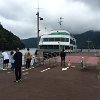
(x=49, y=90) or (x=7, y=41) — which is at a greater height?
(x=7, y=41)

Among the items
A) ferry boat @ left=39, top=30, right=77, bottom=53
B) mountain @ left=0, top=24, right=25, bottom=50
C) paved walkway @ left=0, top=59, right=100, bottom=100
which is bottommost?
paved walkway @ left=0, top=59, right=100, bottom=100

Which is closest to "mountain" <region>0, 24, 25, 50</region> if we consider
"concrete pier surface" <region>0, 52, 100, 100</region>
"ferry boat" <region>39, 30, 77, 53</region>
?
"ferry boat" <region>39, 30, 77, 53</region>

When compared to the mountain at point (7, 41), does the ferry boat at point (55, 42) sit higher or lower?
lower

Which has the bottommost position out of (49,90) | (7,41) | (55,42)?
(49,90)

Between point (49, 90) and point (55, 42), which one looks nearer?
point (49, 90)

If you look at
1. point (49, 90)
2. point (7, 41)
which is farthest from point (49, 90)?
point (7, 41)

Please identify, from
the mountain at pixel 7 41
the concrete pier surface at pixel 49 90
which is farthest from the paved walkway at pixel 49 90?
the mountain at pixel 7 41

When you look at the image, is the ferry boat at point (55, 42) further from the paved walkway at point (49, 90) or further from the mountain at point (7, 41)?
the mountain at point (7, 41)

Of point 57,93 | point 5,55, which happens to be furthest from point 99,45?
point 57,93

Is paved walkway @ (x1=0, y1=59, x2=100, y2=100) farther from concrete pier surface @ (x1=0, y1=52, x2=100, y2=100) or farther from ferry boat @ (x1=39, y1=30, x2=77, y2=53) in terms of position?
ferry boat @ (x1=39, y1=30, x2=77, y2=53)

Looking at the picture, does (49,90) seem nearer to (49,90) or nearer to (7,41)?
(49,90)

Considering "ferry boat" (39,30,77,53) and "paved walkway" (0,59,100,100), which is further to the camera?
"ferry boat" (39,30,77,53)

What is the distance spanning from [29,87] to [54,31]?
187ft

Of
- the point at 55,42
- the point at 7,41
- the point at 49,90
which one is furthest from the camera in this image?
the point at 7,41
